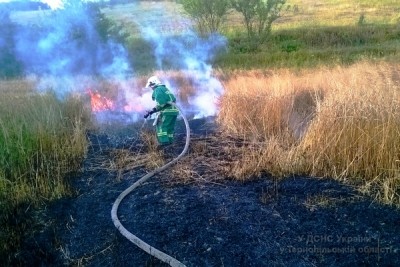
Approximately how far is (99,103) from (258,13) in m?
16.2

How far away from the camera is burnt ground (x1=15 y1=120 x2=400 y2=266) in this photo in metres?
3.27

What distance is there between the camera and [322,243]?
3.37 m

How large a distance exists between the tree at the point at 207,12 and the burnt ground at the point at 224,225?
19100mm

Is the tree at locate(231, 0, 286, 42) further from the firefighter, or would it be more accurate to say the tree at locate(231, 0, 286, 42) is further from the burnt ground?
the burnt ground

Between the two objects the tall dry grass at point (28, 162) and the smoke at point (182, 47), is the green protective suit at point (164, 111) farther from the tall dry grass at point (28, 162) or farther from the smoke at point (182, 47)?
the smoke at point (182, 47)

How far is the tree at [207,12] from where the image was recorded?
73.5 feet

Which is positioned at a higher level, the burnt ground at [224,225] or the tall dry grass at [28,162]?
the tall dry grass at [28,162]

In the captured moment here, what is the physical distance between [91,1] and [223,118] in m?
13.8

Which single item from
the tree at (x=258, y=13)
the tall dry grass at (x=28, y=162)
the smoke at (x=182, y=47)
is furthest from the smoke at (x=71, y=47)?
the tall dry grass at (x=28, y=162)

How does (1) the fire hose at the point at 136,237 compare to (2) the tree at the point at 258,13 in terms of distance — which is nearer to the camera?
(1) the fire hose at the point at 136,237

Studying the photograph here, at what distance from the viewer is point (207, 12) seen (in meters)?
23.0

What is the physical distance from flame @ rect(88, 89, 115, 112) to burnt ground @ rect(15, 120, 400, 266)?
466cm

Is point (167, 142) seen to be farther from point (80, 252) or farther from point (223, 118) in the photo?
point (80, 252)

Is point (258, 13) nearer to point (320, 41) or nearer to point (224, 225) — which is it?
point (320, 41)
